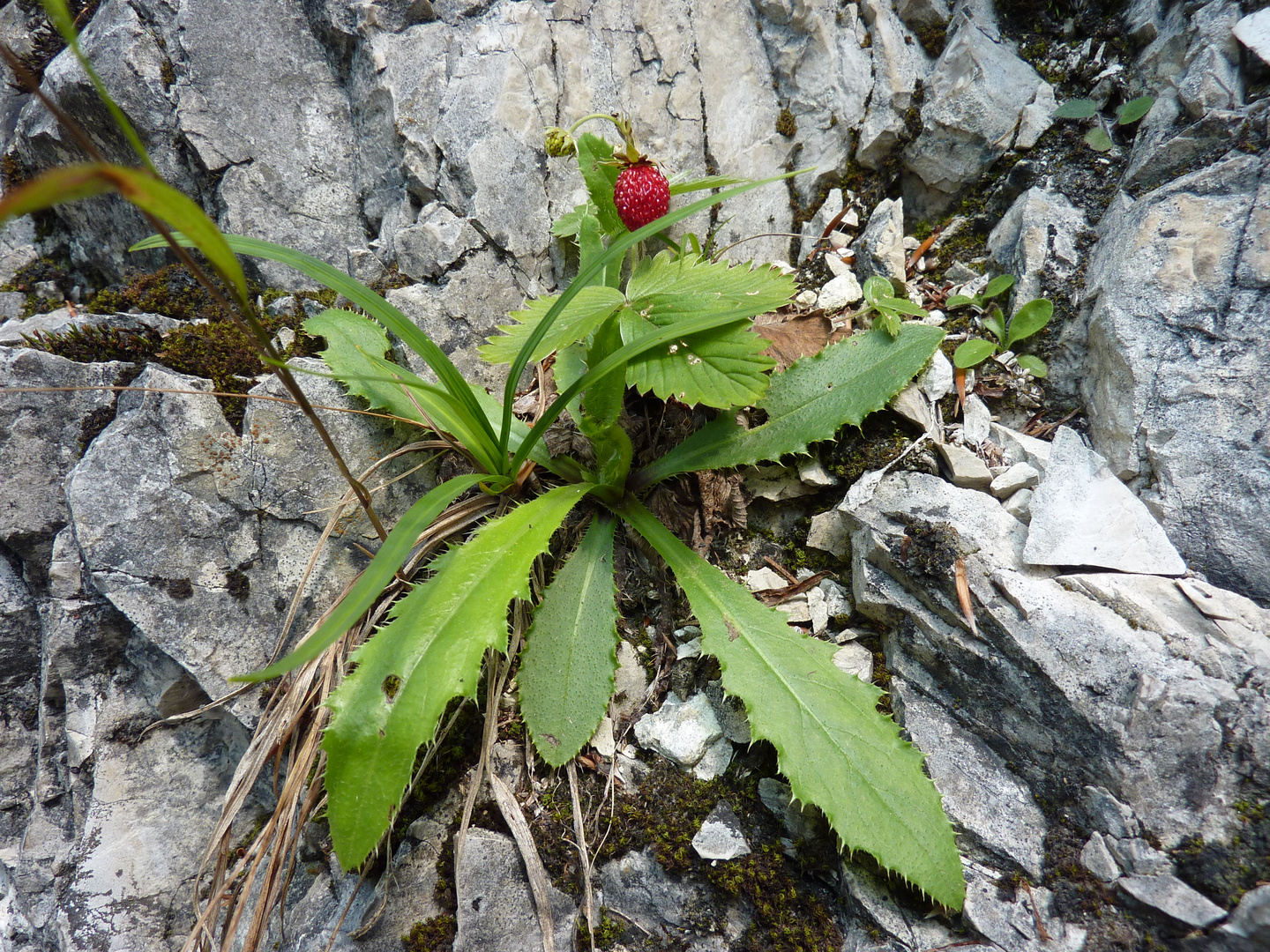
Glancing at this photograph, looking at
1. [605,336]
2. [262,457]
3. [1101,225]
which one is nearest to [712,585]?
[605,336]

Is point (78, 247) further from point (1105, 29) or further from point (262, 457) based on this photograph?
point (1105, 29)

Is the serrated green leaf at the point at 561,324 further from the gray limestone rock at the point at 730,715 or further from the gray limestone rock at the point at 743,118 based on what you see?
the gray limestone rock at the point at 730,715

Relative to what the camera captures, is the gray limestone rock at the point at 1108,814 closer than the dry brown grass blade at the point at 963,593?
Yes

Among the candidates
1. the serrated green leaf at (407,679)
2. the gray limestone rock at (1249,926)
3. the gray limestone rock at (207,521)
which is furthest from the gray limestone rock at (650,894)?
the gray limestone rock at (207,521)

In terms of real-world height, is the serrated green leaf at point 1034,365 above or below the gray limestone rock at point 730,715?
above

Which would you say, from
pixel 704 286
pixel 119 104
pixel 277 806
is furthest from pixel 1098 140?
pixel 119 104

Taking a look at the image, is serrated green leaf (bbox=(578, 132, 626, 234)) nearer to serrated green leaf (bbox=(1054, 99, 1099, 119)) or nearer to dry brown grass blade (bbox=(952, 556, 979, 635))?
dry brown grass blade (bbox=(952, 556, 979, 635))

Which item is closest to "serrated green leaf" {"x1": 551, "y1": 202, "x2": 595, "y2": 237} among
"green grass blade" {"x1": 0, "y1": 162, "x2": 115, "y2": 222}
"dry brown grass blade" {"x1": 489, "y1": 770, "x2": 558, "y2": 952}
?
"green grass blade" {"x1": 0, "y1": 162, "x2": 115, "y2": 222}
